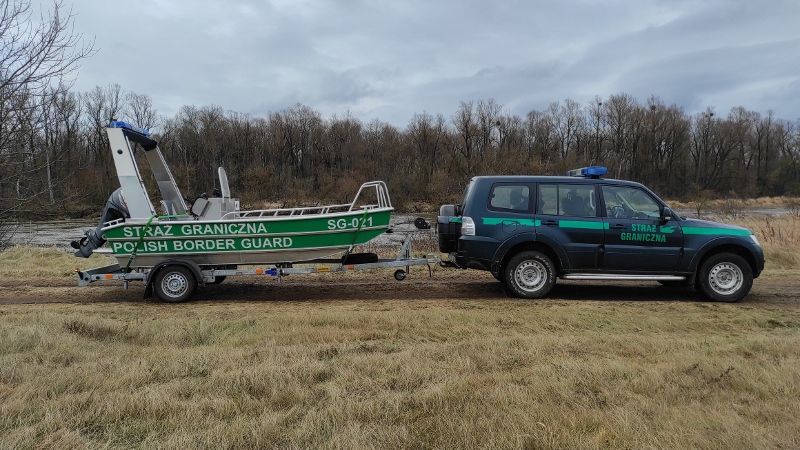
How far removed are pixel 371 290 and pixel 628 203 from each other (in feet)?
15.1

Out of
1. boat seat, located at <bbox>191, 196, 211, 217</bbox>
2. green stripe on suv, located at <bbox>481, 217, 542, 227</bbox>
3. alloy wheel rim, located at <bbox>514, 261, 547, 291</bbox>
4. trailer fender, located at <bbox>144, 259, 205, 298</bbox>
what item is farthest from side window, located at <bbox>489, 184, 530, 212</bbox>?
boat seat, located at <bbox>191, 196, 211, 217</bbox>

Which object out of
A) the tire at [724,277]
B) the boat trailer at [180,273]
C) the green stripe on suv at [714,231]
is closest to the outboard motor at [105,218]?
the boat trailer at [180,273]

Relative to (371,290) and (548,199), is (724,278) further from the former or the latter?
(371,290)

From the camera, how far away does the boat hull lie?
7656 mm

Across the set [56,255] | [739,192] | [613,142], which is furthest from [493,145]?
[56,255]

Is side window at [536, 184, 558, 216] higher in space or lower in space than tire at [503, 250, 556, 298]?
higher

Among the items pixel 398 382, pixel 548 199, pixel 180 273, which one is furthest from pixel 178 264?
pixel 548 199

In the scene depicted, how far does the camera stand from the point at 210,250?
785cm

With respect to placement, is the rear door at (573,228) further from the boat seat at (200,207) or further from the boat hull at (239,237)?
the boat seat at (200,207)

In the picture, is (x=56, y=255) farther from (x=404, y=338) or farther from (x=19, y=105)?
(x=404, y=338)

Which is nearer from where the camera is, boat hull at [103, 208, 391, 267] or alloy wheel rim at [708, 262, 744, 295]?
alloy wheel rim at [708, 262, 744, 295]

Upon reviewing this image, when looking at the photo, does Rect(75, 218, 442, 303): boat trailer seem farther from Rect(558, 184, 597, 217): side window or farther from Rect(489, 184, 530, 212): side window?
Rect(558, 184, 597, 217): side window

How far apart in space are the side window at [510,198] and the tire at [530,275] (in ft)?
2.50

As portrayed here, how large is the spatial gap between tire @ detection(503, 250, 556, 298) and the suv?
2 cm
